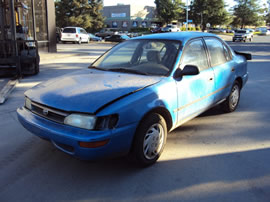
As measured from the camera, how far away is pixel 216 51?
493cm

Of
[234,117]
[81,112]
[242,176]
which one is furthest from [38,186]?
[234,117]

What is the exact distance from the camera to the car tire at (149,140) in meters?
3.13

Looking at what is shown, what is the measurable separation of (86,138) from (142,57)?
2.00 m

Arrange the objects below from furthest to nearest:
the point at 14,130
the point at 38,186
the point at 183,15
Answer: the point at 183,15
the point at 14,130
the point at 38,186

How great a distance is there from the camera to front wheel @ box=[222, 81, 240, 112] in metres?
5.41

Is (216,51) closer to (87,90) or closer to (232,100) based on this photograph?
(232,100)

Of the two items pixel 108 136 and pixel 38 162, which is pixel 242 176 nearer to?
pixel 108 136

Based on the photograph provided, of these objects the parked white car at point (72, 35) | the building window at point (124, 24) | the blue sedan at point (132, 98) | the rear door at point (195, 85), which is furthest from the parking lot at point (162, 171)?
the building window at point (124, 24)

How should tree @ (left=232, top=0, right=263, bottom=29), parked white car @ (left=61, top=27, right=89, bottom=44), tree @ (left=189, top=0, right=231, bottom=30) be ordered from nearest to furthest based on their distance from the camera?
1. parked white car @ (left=61, top=27, right=89, bottom=44)
2. tree @ (left=189, top=0, right=231, bottom=30)
3. tree @ (left=232, top=0, right=263, bottom=29)

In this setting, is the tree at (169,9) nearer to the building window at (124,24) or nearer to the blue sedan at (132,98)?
the building window at (124,24)

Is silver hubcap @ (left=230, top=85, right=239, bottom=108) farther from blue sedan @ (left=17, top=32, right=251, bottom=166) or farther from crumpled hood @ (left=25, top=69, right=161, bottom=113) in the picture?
crumpled hood @ (left=25, top=69, right=161, bottom=113)

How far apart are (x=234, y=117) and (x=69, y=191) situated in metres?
3.64

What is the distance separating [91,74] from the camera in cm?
404

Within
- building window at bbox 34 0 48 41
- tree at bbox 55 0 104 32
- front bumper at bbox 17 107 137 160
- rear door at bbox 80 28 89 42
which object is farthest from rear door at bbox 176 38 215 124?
tree at bbox 55 0 104 32
